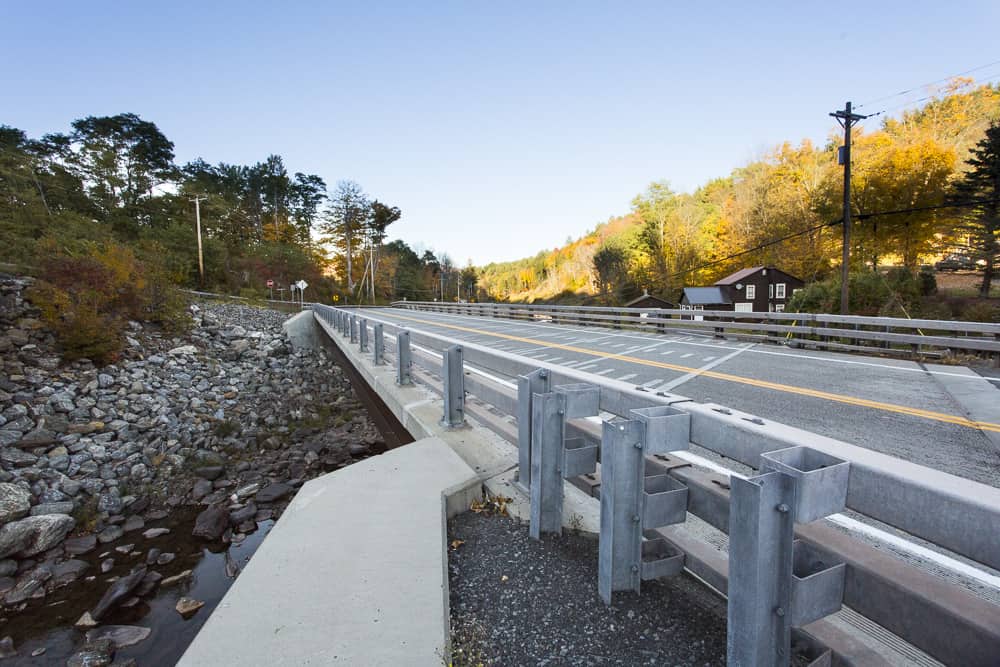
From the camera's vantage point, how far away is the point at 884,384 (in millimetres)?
7082

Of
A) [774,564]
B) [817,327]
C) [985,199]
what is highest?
[985,199]

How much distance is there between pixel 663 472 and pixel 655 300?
49565 millimetres

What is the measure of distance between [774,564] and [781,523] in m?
0.14

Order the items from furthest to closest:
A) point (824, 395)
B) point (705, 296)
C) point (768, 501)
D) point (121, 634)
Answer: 1. point (705, 296)
2. point (824, 395)
3. point (121, 634)
4. point (768, 501)

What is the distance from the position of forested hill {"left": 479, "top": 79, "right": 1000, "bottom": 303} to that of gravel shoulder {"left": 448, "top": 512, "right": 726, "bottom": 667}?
38.1 m

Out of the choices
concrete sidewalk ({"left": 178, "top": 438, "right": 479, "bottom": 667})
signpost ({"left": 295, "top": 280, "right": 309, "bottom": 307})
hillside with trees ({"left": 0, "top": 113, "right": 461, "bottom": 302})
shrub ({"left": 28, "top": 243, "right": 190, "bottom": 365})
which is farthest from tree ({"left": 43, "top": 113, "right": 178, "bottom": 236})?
concrete sidewalk ({"left": 178, "top": 438, "right": 479, "bottom": 667})

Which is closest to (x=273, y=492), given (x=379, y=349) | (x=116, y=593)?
(x=116, y=593)

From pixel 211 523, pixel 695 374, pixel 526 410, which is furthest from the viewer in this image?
pixel 695 374

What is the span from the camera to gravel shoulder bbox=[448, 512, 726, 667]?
1924mm

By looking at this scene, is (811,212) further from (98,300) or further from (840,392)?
(98,300)

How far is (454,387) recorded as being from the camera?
471 cm

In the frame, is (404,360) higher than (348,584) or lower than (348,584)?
higher

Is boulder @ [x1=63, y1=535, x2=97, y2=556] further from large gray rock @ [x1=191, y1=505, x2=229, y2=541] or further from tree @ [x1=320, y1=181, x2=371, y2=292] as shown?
tree @ [x1=320, y1=181, x2=371, y2=292]

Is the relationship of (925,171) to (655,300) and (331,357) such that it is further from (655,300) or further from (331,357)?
(331,357)
